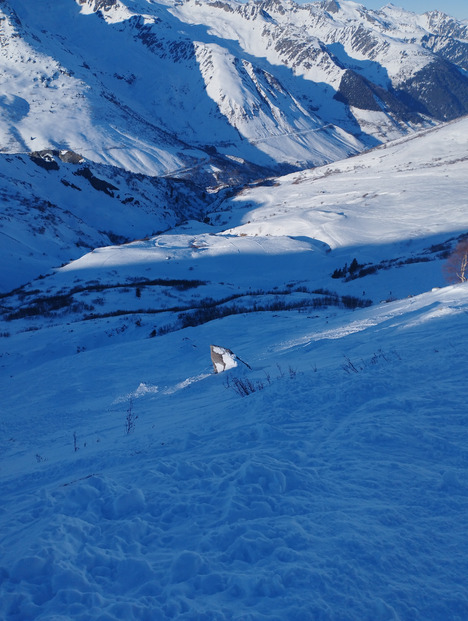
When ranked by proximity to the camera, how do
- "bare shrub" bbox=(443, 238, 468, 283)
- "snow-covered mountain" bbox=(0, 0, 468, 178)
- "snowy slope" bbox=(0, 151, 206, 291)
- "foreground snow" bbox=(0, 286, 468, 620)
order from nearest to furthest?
"foreground snow" bbox=(0, 286, 468, 620) < "bare shrub" bbox=(443, 238, 468, 283) < "snowy slope" bbox=(0, 151, 206, 291) < "snow-covered mountain" bbox=(0, 0, 468, 178)

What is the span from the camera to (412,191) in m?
43.4

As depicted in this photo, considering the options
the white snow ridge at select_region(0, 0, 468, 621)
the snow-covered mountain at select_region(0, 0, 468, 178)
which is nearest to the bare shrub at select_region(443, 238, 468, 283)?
the white snow ridge at select_region(0, 0, 468, 621)

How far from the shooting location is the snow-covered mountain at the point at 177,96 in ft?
294

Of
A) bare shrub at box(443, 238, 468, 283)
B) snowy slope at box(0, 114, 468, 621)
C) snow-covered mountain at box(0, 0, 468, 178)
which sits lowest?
bare shrub at box(443, 238, 468, 283)

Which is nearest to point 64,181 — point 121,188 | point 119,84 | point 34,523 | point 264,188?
point 121,188

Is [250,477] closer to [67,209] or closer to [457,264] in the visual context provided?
[457,264]

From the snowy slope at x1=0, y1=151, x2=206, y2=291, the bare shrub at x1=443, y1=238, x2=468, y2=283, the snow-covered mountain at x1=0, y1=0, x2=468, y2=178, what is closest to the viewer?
the bare shrub at x1=443, y1=238, x2=468, y2=283

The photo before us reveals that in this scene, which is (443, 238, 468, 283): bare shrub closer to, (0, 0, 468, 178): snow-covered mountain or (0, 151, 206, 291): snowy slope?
(0, 151, 206, 291): snowy slope

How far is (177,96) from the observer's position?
142 metres

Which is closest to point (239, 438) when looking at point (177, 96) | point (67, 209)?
point (67, 209)

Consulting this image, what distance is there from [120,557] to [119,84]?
536 ft

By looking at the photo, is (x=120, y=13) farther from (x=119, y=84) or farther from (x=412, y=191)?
(x=412, y=191)

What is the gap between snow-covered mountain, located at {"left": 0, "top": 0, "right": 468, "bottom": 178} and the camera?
3531 inches

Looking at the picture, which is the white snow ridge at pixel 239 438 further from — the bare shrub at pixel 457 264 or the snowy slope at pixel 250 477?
the bare shrub at pixel 457 264
